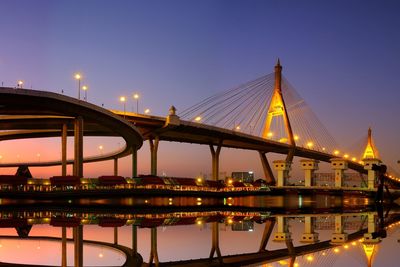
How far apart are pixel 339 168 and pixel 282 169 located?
1071 centimetres

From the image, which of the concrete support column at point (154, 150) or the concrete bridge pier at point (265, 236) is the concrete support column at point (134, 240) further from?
the concrete support column at point (154, 150)

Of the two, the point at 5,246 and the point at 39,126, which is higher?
the point at 39,126

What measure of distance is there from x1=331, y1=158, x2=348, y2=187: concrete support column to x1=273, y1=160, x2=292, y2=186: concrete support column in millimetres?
8832

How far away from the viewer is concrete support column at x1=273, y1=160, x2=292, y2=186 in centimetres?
9556

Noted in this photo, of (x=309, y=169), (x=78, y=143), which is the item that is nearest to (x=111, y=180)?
(x=78, y=143)

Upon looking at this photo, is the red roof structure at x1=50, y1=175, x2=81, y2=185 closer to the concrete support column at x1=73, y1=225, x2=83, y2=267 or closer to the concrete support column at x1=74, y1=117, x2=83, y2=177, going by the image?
the concrete support column at x1=74, y1=117, x2=83, y2=177

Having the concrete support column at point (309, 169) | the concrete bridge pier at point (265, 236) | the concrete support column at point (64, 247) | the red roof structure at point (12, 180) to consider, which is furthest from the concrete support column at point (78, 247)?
the concrete support column at point (309, 169)

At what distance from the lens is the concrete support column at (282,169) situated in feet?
314

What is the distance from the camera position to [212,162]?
98.6 meters

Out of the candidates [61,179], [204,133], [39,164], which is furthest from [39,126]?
[39,164]

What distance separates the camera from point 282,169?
95750 millimetres

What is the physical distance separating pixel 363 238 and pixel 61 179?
1552 inches

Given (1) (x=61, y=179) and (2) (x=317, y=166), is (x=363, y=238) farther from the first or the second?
(2) (x=317, y=166)

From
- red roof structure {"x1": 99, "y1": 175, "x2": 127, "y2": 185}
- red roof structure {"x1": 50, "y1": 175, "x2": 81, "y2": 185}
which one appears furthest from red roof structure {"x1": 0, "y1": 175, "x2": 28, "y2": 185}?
red roof structure {"x1": 99, "y1": 175, "x2": 127, "y2": 185}
